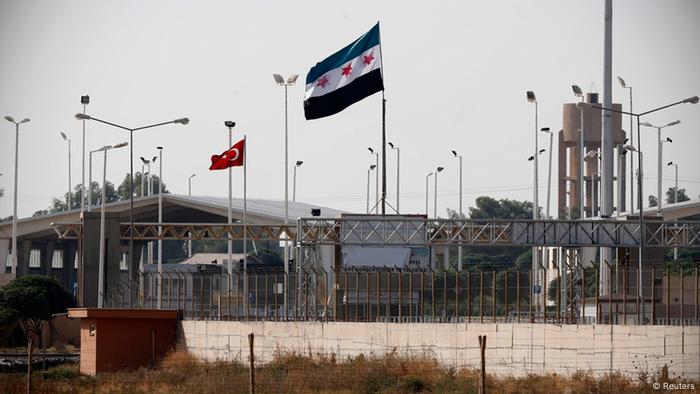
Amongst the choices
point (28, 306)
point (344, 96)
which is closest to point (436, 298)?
point (344, 96)

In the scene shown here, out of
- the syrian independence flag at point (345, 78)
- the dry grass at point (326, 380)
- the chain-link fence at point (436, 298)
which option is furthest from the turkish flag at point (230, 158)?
the dry grass at point (326, 380)

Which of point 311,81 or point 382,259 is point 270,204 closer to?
point 382,259

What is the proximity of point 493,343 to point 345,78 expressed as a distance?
21.9 metres

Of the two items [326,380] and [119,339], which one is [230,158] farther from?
[326,380]

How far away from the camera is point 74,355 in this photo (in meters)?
65.0

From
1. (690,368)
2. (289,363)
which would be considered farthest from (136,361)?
(690,368)

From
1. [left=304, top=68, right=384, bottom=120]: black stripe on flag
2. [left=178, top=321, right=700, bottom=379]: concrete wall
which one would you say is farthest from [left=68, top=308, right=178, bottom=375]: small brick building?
[left=304, top=68, right=384, bottom=120]: black stripe on flag

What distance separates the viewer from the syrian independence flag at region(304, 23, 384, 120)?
6253 centimetres

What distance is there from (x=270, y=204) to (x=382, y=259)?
43.1 m

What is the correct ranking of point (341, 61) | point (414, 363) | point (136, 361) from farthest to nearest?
point (341, 61)
point (136, 361)
point (414, 363)

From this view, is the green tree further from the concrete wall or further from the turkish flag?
the concrete wall

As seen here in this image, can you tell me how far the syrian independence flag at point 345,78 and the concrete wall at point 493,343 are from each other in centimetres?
1210

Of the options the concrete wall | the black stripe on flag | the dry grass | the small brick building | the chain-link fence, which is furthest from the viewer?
the black stripe on flag

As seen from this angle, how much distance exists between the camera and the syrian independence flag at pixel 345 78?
62531mm
